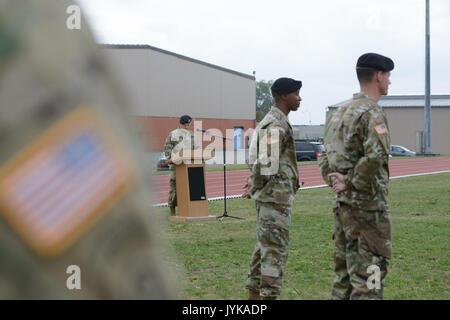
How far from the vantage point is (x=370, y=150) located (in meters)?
4.09

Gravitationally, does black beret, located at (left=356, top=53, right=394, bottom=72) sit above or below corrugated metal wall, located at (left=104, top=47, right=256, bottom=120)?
below

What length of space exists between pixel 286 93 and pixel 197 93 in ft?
133

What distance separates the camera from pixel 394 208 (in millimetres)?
13531

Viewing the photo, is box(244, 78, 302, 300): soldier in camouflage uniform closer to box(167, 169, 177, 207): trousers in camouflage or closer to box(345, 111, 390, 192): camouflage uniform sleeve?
box(345, 111, 390, 192): camouflage uniform sleeve

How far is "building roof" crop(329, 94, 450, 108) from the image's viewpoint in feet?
228

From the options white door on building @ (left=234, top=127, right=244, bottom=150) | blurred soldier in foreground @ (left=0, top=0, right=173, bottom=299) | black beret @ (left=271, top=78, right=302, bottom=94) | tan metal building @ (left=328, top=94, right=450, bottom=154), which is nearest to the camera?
blurred soldier in foreground @ (left=0, top=0, right=173, bottom=299)

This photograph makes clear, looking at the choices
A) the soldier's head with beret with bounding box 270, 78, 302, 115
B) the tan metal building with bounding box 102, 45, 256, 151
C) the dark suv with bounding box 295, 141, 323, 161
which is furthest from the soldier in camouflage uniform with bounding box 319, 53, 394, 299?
the dark suv with bounding box 295, 141, 323, 161

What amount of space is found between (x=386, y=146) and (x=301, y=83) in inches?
68.3

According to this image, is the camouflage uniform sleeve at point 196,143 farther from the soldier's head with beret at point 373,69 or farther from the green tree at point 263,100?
the green tree at point 263,100

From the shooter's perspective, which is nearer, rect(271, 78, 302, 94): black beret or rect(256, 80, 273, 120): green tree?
rect(271, 78, 302, 94): black beret

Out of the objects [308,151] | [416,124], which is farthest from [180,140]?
[416,124]
